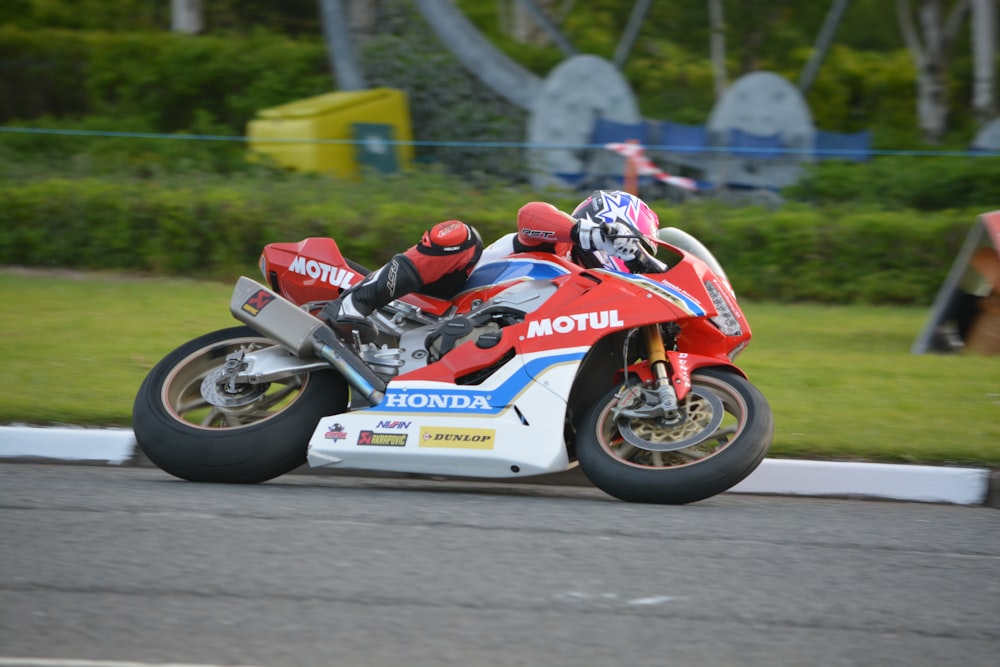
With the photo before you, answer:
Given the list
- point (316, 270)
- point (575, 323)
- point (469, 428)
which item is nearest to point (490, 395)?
point (469, 428)

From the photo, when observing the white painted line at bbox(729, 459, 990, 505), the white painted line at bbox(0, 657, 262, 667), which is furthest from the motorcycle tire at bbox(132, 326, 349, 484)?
the white painted line at bbox(0, 657, 262, 667)

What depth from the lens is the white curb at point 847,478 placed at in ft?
21.5

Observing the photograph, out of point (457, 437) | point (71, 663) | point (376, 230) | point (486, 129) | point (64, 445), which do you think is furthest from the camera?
point (486, 129)

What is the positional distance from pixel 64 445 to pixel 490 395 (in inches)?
94.5

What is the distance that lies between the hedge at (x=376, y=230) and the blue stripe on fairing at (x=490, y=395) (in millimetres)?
6947

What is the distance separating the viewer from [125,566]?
4.58 meters

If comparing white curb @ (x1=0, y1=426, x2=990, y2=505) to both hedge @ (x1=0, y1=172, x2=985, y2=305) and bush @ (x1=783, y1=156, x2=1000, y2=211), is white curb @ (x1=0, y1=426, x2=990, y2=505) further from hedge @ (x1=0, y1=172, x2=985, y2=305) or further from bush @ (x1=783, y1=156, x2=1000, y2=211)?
bush @ (x1=783, y1=156, x2=1000, y2=211)

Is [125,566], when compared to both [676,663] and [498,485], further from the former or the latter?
[498,485]

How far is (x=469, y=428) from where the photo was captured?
5.93 m

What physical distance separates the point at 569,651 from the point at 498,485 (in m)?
2.86

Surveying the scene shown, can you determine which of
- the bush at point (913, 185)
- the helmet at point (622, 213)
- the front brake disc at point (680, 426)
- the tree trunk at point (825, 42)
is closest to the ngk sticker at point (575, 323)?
the front brake disc at point (680, 426)

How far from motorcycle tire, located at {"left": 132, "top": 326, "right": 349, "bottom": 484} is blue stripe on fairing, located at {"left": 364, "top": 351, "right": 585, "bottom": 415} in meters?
0.41

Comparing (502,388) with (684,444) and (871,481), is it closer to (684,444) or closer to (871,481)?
(684,444)

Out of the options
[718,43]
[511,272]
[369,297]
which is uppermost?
[511,272]
